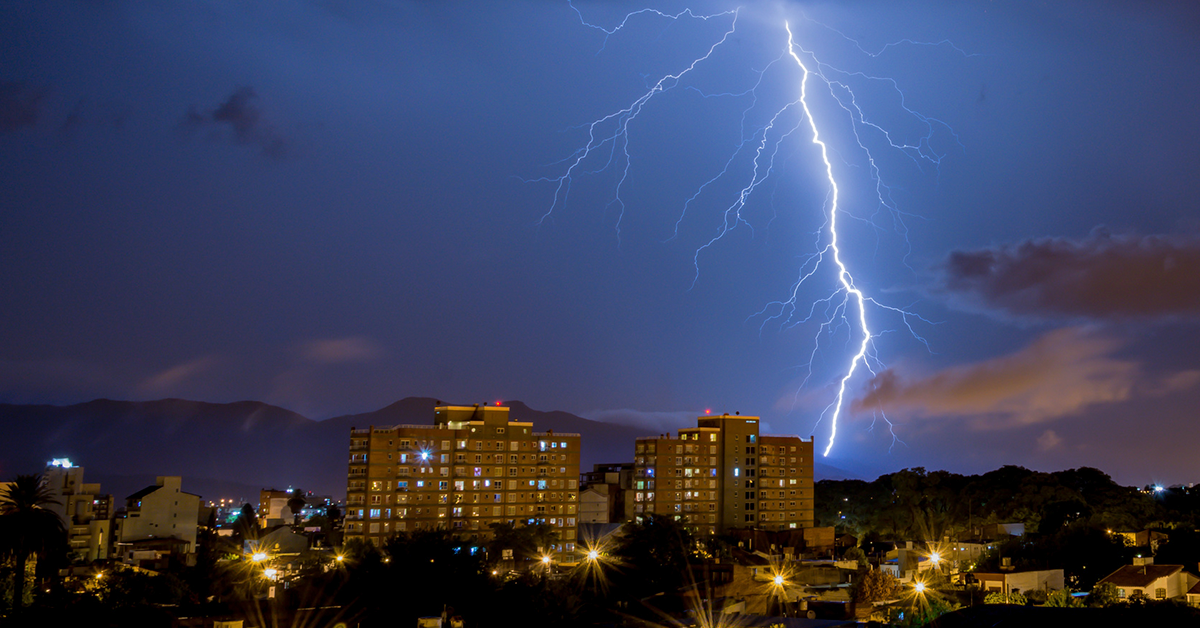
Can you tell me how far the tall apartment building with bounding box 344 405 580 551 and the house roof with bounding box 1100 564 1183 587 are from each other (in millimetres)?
25706

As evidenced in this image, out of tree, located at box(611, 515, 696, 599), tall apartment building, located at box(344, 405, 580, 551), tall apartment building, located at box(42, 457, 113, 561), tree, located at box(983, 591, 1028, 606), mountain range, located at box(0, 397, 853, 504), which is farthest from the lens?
mountain range, located at box(0, 397, 853, 504)

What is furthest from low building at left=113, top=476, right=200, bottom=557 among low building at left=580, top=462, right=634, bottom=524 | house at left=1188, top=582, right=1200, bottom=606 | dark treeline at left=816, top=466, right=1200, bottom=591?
house at left=1188, top=582, right=1200, bottom=606

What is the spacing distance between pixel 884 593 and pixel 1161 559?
12.9m

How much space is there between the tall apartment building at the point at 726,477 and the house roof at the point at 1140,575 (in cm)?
2597

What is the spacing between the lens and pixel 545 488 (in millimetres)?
43312

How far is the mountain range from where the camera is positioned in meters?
153

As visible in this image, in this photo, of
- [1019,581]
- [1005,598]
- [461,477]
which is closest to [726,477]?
[461,477]

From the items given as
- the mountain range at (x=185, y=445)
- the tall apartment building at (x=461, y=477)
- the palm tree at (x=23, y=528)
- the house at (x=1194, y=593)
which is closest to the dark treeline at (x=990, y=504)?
the house at (x=1194, y=593)

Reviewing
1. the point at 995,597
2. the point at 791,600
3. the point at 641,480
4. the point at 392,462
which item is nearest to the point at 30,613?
the point at 791,600

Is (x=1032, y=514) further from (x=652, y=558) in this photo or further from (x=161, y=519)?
(x=161, y=519)

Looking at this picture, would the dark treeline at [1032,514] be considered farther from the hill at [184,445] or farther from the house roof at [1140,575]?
the hill at [184,445]

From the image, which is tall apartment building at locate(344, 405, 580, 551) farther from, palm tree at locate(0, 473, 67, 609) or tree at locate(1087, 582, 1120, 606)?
tree at locate(1087, 582, 1120, 606)

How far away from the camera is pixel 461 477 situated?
4147 cm

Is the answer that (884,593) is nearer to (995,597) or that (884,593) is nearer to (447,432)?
(995,597)
